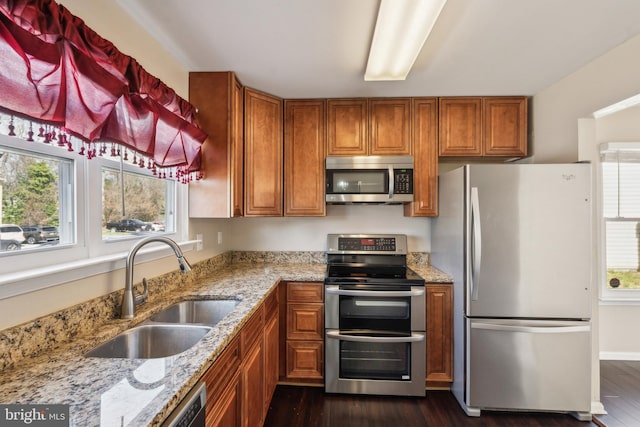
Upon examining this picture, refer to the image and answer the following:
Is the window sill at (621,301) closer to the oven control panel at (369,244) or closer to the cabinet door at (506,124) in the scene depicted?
the cabinet door at (506,124)

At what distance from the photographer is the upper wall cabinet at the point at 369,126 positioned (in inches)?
96.9

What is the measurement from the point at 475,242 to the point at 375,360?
115cm

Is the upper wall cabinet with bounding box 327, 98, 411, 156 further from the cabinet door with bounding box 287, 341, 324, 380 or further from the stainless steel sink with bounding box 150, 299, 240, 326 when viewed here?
the cabinet door with bounding box 287, 341, 324, 380

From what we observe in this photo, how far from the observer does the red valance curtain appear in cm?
83

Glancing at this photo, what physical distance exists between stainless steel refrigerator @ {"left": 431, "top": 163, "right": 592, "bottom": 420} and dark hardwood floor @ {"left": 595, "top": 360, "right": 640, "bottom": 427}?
231 mm

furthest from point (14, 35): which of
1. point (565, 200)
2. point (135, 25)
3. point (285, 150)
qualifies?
point (565, 200)

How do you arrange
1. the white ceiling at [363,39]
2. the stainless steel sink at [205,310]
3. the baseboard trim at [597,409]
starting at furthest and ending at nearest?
the baseboard trim at [597,409] < the stainless steel sink at [205,310] < the white ceiling at [363,39]

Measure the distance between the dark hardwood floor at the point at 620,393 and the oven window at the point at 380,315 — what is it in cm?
141

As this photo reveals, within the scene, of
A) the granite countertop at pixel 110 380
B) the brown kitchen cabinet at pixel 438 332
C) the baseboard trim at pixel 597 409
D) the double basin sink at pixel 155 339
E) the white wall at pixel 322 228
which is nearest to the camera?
the granite countertop at pixel 110 380

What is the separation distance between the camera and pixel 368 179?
241 centimetres

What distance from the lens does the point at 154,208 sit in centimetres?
182

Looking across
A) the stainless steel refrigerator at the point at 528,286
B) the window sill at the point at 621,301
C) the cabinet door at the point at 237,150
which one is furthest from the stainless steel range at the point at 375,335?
the window sill at the point at 621,301

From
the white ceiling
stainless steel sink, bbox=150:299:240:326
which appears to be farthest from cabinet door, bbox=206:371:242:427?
the white ceiling

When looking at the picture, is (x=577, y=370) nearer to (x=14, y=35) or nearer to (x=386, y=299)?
(x=386, y=299)
